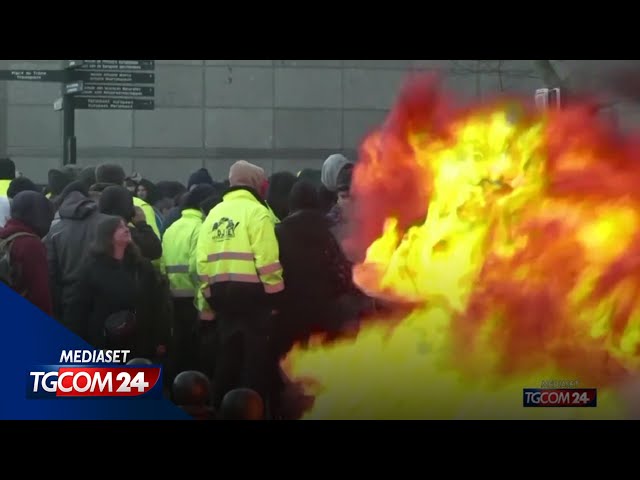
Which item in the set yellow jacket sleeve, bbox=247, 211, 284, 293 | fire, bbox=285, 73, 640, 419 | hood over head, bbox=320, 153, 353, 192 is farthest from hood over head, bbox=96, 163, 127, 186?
fire, bbox=285, 73, 640, 419

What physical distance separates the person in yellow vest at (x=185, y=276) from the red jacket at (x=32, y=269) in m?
0.68

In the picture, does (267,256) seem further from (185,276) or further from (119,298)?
(119,298)

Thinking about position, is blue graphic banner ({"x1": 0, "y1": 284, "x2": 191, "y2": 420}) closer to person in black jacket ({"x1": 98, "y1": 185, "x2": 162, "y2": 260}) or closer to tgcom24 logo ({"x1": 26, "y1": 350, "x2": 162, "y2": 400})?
tgcom24 logo ({"x1": 26, "y1": 350, "x2": 162, "y2": 400})

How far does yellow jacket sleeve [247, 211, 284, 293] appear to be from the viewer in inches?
321

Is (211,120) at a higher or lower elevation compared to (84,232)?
higher

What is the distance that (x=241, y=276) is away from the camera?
816 cm

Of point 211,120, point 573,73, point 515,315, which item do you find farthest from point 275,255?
point 573,73

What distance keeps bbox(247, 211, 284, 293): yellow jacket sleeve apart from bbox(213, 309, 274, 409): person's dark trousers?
0.56 ft

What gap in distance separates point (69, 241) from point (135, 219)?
15.4 inches

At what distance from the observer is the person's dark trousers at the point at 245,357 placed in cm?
809

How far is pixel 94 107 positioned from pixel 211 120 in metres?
0.67

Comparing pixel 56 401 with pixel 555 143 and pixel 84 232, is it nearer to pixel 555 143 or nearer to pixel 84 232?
pixel 84 232
